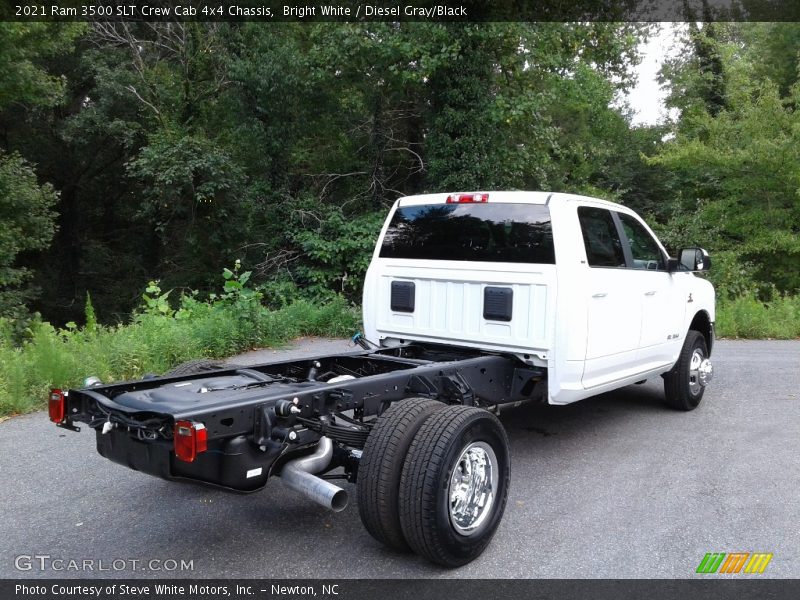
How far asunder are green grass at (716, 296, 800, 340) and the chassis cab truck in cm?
672

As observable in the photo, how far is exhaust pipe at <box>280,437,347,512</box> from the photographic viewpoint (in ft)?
11.6

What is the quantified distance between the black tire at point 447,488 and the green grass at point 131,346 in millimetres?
5007

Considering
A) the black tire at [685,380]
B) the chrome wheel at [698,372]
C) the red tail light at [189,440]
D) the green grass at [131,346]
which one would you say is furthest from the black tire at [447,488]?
the green grass at [131,346]

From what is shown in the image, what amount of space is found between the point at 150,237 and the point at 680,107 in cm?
2176

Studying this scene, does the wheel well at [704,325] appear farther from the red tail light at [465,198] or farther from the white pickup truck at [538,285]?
the red tail light at [465,198]

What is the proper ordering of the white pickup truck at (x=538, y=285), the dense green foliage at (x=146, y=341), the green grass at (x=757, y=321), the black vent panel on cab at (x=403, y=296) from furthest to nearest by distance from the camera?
the green grass at (x=757, y=321) → the dense green foliage at (x=146, y=341) → the black vent panel on cab at (x=403, y=296) → the white pickup truck at (x=538, y=285)

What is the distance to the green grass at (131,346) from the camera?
7.29 m

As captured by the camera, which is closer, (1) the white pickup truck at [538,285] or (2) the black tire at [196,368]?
(2) the black tire at [196,368]

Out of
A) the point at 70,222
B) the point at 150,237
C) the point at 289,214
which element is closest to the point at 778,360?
the point at 289,214

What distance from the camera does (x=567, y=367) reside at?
17.0 ft

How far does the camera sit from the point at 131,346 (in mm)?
8297

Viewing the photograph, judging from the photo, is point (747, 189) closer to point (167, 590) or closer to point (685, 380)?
point (685, 380)

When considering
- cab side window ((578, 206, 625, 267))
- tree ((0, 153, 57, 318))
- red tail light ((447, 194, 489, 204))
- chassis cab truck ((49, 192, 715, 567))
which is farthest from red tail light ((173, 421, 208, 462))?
tree ((0, 153, 57, 318))

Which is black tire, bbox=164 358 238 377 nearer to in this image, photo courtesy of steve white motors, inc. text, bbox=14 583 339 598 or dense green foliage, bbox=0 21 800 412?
photo courtesy of steve white motors, inc. text, bbox=14 583 339 598
